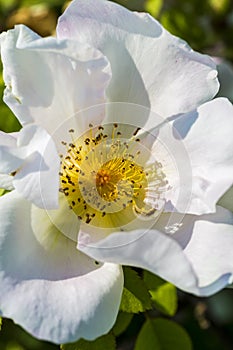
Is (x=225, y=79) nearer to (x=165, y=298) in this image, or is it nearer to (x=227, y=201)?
(x=165, y=298)

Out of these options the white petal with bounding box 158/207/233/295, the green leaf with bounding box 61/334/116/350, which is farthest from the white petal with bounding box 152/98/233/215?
the green leaf with bounding box 61/334/116/350

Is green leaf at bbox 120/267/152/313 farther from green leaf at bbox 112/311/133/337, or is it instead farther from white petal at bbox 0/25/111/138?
white petal at bbox 0/25/111/138

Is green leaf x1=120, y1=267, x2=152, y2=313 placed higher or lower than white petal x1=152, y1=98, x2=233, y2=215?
lower

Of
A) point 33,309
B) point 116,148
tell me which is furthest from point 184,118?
point 33,309

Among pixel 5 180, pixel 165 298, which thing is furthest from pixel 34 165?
pixel 165 298

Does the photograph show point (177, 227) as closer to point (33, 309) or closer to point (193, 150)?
point (193, 150)

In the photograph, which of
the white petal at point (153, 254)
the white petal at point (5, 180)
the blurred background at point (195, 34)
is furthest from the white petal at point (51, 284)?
the blurred background at point (195, 34)
